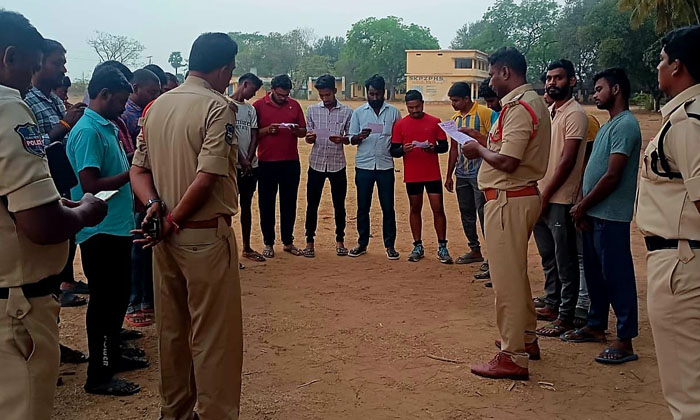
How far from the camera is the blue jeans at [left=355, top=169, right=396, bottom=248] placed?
7.91 meters

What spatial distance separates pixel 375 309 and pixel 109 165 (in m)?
2.83

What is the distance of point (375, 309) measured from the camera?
5980 millimetres

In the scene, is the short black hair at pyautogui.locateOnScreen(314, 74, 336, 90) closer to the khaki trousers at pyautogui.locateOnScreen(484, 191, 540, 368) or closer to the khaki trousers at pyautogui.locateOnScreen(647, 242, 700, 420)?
the khaki trousers at pyautogui.locateOnScreen(484, 191, 540, 368)

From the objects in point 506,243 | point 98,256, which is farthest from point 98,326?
point 506,243

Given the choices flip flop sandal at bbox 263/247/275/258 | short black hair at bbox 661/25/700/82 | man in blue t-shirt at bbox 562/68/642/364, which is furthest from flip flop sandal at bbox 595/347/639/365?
flip flop sandal at bbox 263/247/275/258

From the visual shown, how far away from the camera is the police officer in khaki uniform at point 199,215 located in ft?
10.7

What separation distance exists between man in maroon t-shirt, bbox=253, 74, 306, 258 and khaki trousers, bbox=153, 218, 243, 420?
4.26m

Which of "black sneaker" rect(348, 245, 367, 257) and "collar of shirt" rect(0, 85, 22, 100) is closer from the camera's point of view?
"collar of shirt" rect(0, 85, 22, 100)

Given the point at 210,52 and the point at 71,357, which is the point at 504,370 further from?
the point at 71,357

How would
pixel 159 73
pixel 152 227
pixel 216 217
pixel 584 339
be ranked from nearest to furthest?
pixel 152 227 < pixel 216 217 < pixel 584 339 < pixel 159 73

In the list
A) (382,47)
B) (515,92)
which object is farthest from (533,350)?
(382,47)

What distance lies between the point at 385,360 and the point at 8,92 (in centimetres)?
327

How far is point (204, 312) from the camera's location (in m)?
3.35

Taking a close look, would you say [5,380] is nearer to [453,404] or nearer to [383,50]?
[453,404]
